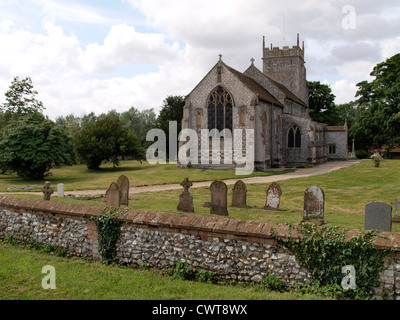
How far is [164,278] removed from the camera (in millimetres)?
7266

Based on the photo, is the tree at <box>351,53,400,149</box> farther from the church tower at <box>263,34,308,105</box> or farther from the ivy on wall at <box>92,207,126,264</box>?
the ivy on wall at <box>92,207,126,264</box>

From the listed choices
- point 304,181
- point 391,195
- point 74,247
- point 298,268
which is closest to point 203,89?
point 304,181

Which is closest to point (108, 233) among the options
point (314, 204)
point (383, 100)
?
point (314, 204)

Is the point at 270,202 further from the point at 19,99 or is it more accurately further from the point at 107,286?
the point at 19,99

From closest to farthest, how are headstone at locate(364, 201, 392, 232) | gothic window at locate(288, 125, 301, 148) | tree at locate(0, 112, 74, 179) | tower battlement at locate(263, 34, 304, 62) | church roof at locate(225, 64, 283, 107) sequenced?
headstone at locate(364, 201, 392, 232), tree at locate(0, 112, 74, 179), church roof at locate(225, 64, 283, 107), gothic window at locate(288, 125, 301, 148), tower battlement at locate(263, 34, 304, 62)

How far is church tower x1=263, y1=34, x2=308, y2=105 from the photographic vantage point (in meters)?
45.2

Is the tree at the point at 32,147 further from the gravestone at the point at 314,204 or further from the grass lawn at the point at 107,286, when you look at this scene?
the gravestone at the point at 314,204

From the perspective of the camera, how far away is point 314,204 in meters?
10.1

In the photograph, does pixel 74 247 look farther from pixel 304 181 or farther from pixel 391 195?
pixel 304 181

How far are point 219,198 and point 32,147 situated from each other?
2128cm

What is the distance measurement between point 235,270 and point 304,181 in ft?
58.2

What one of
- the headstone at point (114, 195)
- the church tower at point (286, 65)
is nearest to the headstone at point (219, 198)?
the headstone at point (114, 195)

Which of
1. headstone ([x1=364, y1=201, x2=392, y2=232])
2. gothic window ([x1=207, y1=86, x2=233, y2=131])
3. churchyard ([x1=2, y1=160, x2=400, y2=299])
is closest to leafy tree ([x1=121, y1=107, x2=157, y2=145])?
gothic window ([x1=207, y1=86, x2=233, y2=131])

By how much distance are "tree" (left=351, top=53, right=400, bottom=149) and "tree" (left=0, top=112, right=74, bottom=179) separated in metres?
28.5
